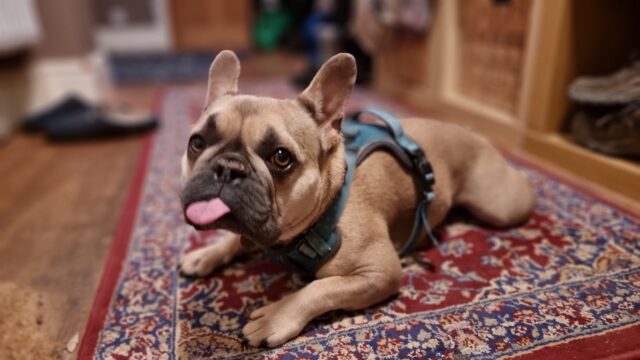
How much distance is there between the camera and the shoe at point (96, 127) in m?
3.38

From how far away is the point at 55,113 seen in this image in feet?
12.1

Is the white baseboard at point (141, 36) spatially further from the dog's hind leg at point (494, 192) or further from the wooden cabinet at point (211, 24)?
the dog's hind leg at point (494, 192)

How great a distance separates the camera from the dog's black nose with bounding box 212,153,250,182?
1134 mm

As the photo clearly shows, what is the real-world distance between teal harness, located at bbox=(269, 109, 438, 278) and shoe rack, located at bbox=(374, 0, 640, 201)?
111cm

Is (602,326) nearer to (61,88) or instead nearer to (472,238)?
(472,238)

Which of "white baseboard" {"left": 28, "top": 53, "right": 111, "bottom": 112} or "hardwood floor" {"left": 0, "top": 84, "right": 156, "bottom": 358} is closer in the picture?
"hardwood floor" {"left": 0, "top": 84, "right": 156, "bottom": 358}

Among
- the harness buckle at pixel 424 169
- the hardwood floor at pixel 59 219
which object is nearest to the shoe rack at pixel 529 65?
the hardwood floor at pixel 59 219

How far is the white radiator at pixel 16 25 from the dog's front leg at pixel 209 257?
2.52 metres

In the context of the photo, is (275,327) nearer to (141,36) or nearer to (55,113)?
(55,113)

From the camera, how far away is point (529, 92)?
2711 millimetres

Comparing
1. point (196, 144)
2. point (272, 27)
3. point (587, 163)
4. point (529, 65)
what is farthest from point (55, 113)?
point (272, 27)

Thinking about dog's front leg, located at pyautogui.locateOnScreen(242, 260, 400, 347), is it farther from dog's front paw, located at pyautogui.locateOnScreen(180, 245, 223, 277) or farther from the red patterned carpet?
dog's front paw, located at pyautogui.locateOnScreen(180, 245, 223, 277)

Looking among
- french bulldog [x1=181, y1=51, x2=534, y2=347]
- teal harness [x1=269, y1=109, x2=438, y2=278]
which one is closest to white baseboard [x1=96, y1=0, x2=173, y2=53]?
teal harness [x1=269, y1=109, x2=438, y2=278]

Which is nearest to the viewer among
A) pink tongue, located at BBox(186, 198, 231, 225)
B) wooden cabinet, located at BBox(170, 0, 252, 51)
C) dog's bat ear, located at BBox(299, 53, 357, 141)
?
pink tongue, located at BBox(186, 198, 231, 225)
